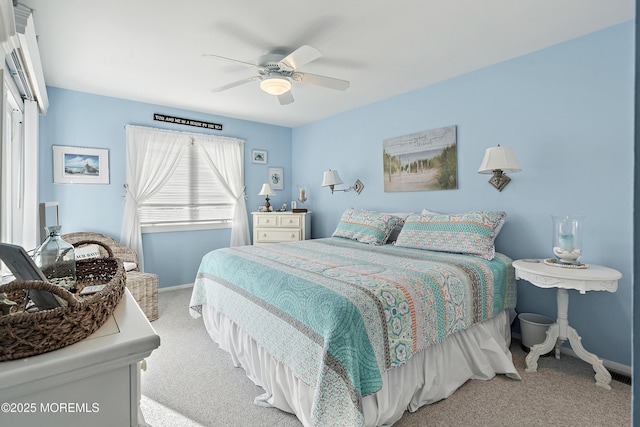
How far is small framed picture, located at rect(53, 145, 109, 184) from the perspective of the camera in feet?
11.5

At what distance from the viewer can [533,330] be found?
251 centimetres

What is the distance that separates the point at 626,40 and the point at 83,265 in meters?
3.54

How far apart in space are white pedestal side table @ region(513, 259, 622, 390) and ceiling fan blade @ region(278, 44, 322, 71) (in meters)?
2.13

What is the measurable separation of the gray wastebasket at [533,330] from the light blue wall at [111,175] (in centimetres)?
390

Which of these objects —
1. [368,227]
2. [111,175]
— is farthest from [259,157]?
[368,227]

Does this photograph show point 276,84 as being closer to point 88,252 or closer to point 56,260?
point 56,260

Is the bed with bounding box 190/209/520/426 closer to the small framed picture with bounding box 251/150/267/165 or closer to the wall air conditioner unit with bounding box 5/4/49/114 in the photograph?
the wall air conditioner unit with bounding box 5/4/49/114

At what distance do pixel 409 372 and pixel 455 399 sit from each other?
0.43 metres

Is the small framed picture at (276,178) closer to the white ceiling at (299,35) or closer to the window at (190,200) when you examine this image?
the window at (190,200)

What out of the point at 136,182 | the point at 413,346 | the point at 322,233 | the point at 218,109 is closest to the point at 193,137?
the point at 218,109

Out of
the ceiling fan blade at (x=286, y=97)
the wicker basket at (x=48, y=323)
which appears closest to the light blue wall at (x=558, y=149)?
the ceiling fan blade at (x=286, y=97)

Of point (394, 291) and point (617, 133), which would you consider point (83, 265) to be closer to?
point (394, 291)

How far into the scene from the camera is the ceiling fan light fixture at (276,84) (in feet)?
8.52

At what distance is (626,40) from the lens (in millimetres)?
2260
